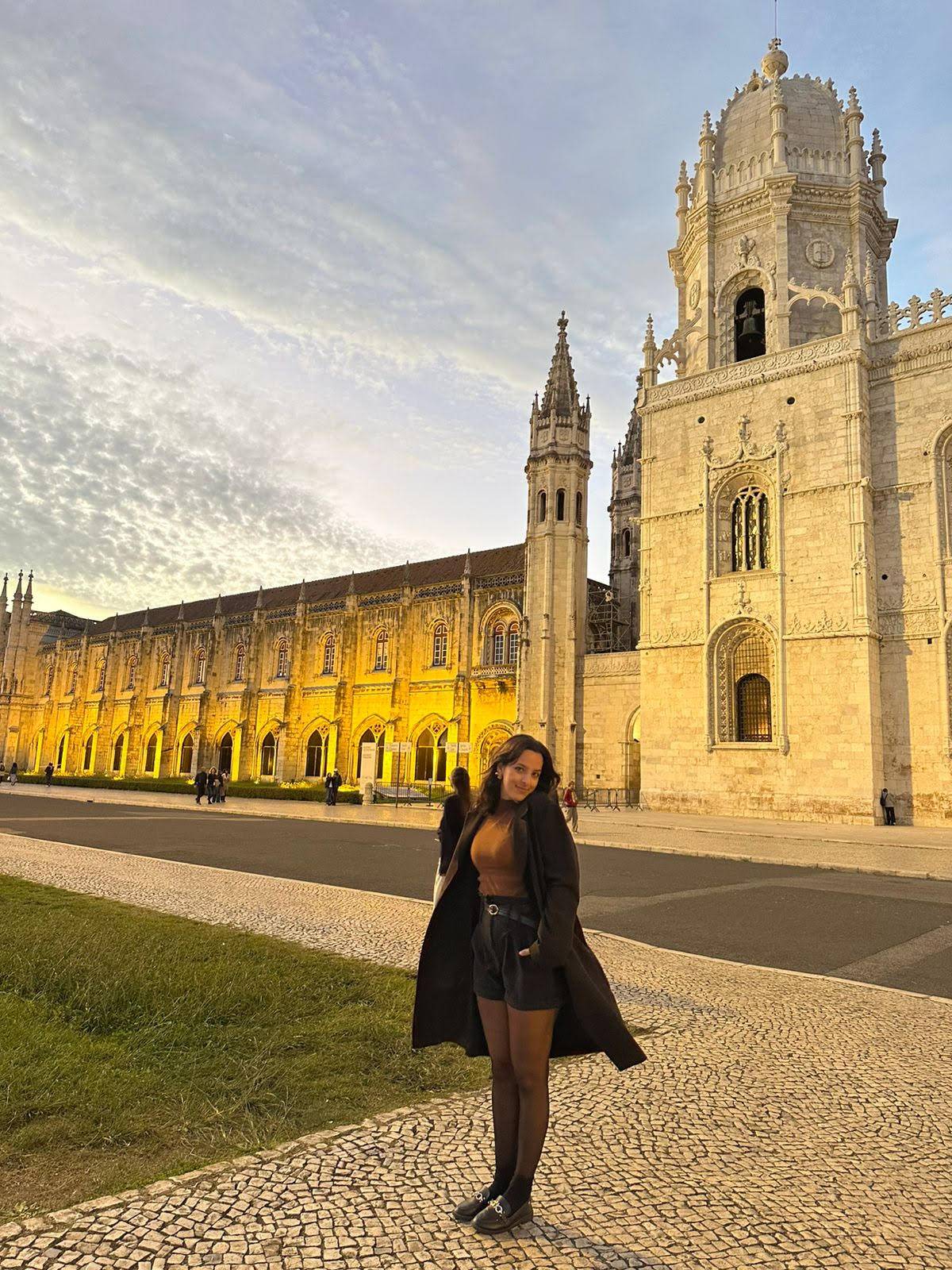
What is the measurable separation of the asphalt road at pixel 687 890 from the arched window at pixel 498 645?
60.2 feet

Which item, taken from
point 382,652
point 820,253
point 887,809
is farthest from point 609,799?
point 820,253

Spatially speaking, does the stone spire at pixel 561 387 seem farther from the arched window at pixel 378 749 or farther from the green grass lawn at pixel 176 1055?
the green grass lawn at pixel 176 1055

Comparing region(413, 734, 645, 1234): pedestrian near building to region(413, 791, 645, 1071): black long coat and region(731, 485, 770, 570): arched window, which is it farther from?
region(731, 485, 770, 570): arched window

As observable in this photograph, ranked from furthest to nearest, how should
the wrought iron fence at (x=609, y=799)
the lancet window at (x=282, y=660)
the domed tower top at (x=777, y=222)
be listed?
the lancet window at (x=282, y=660) < the wrought iron fence at (x=609, y=799) < the domed tower top at (x=777, y=222)

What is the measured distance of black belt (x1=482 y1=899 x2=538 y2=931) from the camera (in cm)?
317

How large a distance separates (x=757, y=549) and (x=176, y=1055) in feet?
84.1

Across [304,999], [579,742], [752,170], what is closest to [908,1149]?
[304,999]

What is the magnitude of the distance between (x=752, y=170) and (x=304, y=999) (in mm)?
32815

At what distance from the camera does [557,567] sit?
3488cm

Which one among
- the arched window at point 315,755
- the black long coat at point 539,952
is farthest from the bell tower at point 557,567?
the black long coat at point 539,952

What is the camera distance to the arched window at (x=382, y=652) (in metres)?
43.8

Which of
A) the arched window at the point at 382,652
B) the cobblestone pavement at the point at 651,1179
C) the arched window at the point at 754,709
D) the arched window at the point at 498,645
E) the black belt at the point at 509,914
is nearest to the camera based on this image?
the cobblestone pavement at the point at 651,1179

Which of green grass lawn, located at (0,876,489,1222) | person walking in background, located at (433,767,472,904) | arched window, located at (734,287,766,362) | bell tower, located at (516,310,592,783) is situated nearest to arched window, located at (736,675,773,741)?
bell tower, located at (516,310,592,783)

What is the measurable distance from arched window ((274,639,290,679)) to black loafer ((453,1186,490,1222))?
46.9 metres
